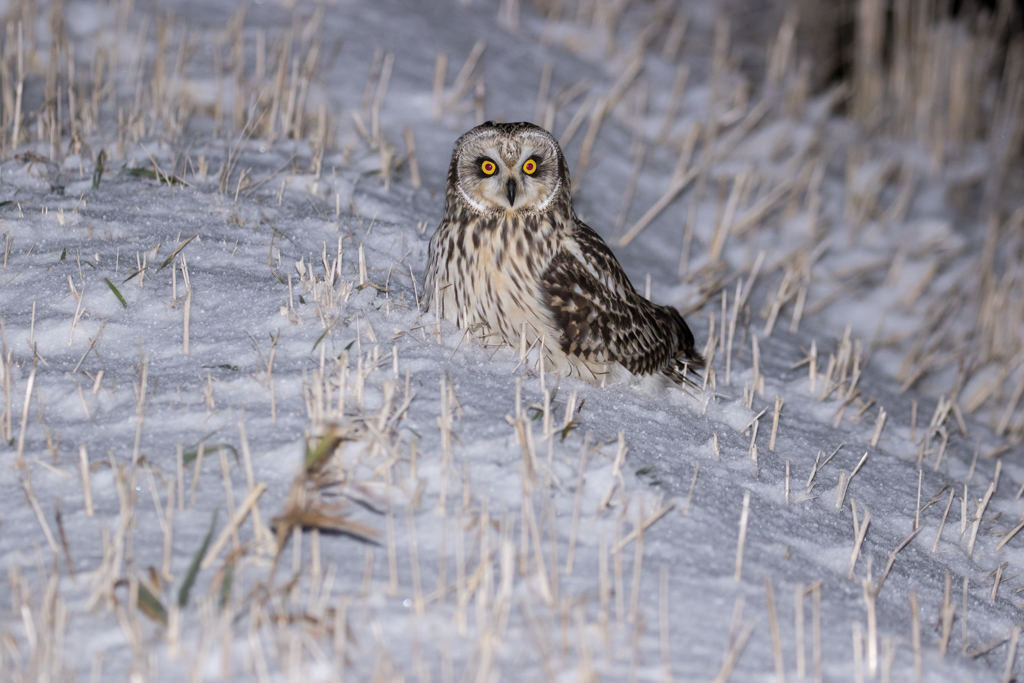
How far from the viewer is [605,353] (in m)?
3.93

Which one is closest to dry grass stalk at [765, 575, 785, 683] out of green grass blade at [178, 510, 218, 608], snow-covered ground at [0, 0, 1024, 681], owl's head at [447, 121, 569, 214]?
snow-covered ground at [0, 0, 1024, 681]

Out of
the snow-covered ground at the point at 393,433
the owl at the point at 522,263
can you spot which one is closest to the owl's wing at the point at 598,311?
the owl at the point at 522,263

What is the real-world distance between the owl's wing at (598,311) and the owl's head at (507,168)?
26 cm

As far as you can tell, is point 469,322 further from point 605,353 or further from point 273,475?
point 273,475

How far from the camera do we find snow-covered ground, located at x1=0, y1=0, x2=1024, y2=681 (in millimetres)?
2418

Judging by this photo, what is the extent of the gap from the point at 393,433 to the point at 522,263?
3.40 feet

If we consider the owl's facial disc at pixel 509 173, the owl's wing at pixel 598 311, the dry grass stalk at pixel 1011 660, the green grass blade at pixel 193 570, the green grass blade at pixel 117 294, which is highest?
the owl's facial disc at pixel 509 173

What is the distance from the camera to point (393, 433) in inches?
119

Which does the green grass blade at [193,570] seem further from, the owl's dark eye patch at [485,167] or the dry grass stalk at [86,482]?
the owl's dark eye patch at [485,167]

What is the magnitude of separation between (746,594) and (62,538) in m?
1.87

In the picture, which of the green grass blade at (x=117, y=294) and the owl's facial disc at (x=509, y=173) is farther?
the owl's facial disc at (x=509, y=173)

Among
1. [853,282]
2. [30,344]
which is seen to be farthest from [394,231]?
[853,282]

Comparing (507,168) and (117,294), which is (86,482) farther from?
(507,168)

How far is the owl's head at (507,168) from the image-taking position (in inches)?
146
